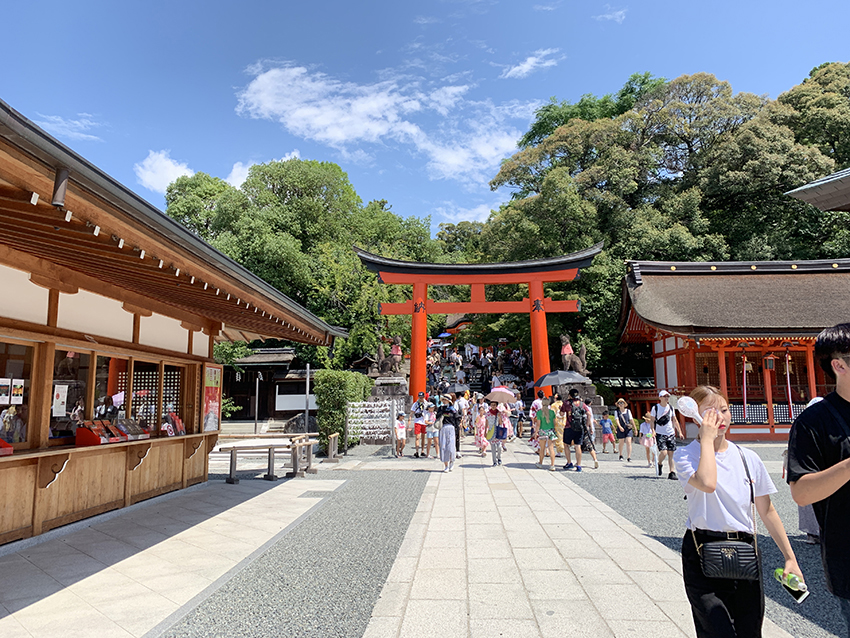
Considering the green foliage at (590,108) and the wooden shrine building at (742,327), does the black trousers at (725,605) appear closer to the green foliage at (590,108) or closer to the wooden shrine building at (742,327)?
the wooden shrine building at (742,327)

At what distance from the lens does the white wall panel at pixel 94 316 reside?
5621 millimetres

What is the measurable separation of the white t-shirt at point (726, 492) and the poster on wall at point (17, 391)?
→ 5.82 metres

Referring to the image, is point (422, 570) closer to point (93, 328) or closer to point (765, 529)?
point (93, 328)

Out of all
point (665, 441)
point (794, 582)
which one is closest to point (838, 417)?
point (794, 582)

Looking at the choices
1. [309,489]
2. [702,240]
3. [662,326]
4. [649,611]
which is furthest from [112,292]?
[702,240]

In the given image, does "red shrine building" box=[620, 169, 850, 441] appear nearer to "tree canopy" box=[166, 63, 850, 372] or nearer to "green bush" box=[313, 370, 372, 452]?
"tree canopy" box=[166, 63, 850, 372]

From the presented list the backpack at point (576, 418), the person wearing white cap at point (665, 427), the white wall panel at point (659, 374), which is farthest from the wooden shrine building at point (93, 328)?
the white wall panel at point (659, 374)

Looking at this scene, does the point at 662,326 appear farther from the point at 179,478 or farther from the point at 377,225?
the point at 377,225

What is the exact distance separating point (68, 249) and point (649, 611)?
545 cm

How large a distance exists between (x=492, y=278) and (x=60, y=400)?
583 inches

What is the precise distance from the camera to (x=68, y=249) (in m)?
4.34

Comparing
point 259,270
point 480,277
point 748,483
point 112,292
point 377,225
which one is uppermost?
point 377,225

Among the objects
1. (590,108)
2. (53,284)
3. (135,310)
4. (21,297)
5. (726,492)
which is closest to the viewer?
(726,492)

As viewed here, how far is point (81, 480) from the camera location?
587cm
